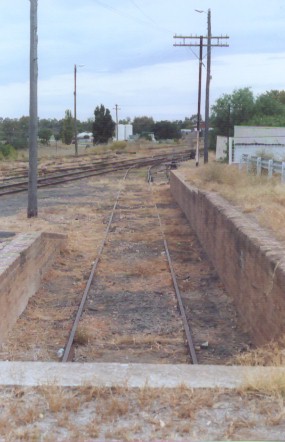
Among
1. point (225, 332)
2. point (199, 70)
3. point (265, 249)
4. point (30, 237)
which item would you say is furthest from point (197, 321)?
point (199, 70)

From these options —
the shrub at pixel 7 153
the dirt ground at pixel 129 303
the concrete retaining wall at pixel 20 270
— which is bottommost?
the dirt ground at pixel 129 303

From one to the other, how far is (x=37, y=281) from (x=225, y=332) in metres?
3.84

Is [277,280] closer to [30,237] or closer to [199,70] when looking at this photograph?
[30,237]

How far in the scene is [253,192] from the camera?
15930mm

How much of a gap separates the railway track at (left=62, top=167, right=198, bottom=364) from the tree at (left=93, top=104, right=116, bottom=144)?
9915 centimetres

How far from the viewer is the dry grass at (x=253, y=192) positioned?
11406 mm

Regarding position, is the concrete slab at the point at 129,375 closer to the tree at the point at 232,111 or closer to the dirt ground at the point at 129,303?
the dirt ground at the point at 129,303

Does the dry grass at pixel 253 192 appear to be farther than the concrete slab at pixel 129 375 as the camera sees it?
Yes

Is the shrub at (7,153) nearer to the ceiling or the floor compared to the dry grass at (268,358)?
nearer to the ceiling

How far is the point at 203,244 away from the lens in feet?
51.1

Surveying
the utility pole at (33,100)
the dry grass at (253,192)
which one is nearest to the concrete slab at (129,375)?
the dry grass at (253,192)

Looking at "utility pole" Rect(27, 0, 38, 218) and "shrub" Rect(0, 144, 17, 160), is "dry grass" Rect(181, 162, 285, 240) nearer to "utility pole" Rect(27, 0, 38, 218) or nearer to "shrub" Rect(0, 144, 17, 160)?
"utility pole" Rect(27, 0, 38, 218)

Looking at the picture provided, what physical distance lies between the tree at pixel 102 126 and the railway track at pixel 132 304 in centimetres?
9915

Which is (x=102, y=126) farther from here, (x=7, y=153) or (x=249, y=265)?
(x=249, y=265)
